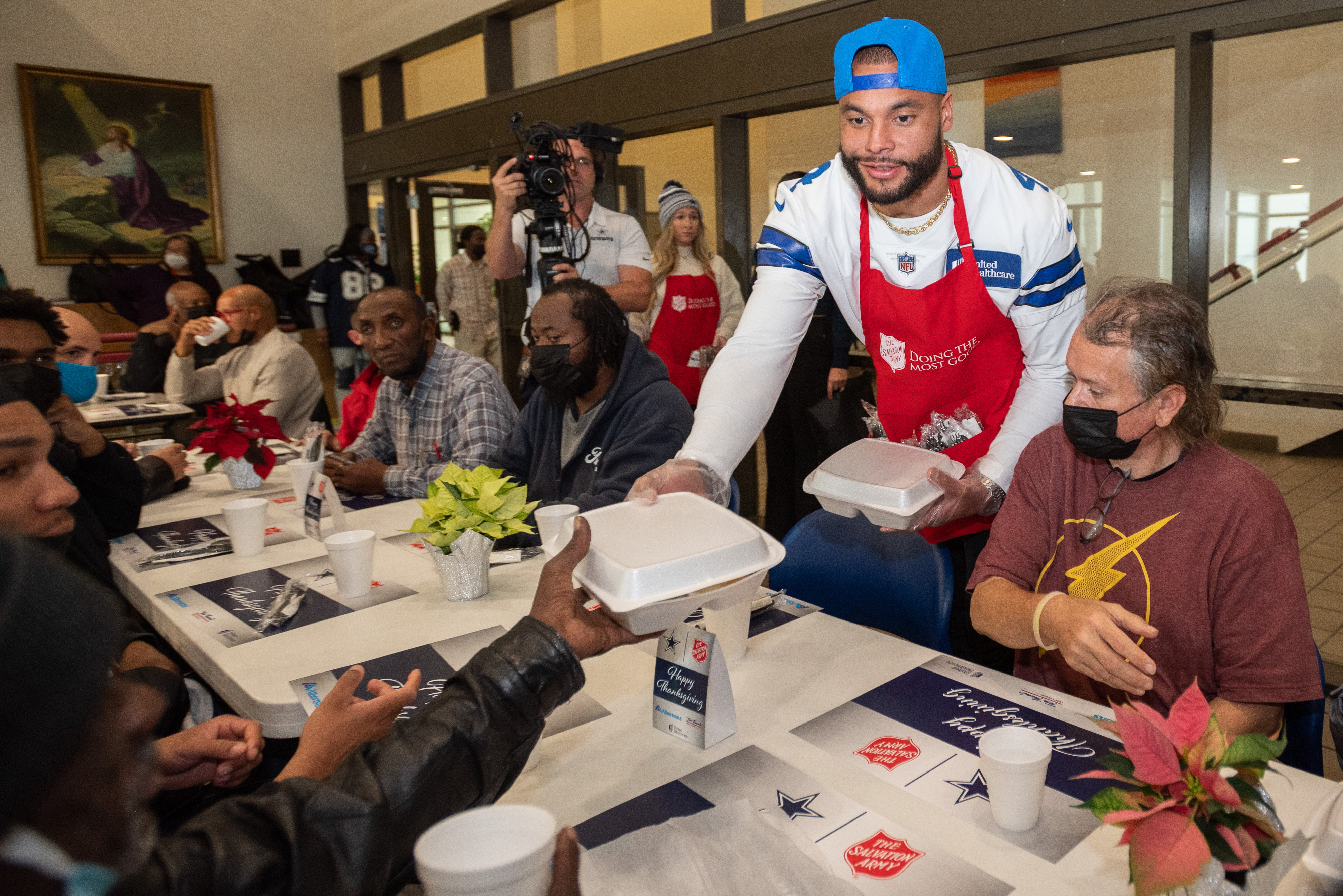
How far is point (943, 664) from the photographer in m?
1.53

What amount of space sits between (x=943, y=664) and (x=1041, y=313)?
898mm

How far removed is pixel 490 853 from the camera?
0.73 metres

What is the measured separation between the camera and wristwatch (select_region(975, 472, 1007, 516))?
1.88m

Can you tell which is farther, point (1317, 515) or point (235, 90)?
point (235, 90)

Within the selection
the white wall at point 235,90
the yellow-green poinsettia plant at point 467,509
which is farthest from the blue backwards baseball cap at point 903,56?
the white wall at point 235,90

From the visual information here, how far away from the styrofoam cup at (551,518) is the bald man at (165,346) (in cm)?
372

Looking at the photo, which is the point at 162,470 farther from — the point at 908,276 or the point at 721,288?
the point at 721,288

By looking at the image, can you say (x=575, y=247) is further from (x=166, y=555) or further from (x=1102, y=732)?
(x=1102, y=732)

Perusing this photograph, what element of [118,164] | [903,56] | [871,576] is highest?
[118,164]

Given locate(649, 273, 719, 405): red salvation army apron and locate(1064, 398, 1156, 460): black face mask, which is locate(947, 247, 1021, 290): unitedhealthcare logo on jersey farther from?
locate(649, 273, 719, 405): red salvation army apron

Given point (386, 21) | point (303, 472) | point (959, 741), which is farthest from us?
point (386, 21)

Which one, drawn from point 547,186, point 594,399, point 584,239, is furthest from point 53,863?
point 584,239

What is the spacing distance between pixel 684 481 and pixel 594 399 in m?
1.05

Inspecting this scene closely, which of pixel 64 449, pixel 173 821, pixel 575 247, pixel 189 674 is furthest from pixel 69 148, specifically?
pixel 173 821
